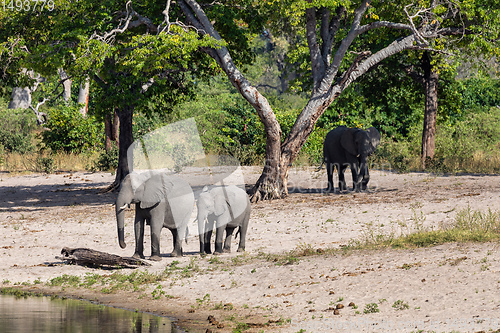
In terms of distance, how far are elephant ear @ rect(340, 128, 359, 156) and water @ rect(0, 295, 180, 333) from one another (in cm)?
1130

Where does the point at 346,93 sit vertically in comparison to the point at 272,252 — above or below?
above

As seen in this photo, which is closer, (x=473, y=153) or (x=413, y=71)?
(x=413, y=71)

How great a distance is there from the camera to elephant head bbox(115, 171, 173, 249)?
34.4 feet

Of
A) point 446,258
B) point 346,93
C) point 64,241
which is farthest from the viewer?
point 346,93

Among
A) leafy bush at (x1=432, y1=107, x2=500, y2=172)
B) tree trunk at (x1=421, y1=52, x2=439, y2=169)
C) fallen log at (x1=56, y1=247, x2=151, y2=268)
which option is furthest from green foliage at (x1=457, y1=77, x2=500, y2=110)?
fallen log at (x1=56, y1=247, x2=151, y2=268)

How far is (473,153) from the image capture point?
88.6 feet

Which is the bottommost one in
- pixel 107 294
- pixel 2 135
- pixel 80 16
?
pixel 107 294

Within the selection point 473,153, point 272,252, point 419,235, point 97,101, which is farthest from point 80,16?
point 473,153

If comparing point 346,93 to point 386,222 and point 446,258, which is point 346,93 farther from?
point 446,258

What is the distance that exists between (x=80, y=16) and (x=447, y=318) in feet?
45.2

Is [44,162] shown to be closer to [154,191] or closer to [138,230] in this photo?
[138,230]

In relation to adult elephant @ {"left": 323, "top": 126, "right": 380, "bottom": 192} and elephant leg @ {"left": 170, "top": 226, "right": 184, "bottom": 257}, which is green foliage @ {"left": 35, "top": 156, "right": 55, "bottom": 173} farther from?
elephant leg @ {"left": 170, "top": 226, "right": 184, "bottom": 257}

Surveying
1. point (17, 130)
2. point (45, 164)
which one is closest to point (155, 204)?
point (45, 164)

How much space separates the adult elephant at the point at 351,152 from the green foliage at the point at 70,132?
13.9 metres
